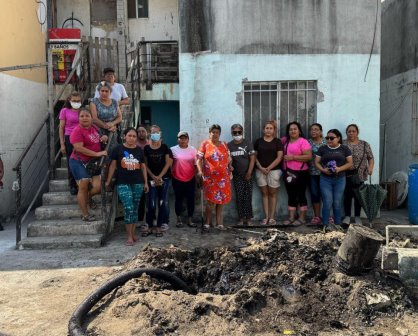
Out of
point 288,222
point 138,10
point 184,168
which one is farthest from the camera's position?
point 138,10

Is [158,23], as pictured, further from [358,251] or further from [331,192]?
[358,251]

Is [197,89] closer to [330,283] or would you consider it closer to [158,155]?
[158,155]

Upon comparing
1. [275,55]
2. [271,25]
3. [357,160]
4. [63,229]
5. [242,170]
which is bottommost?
[63,229]

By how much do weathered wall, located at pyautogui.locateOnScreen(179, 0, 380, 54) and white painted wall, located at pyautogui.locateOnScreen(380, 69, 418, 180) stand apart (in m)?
2.76

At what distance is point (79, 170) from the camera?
21.3 ft

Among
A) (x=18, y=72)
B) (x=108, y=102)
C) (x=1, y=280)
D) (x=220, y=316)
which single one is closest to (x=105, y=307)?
(x=220, y=316)

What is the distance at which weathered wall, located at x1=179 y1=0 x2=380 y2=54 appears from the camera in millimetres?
7703

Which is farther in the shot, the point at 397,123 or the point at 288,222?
the point at 397,123

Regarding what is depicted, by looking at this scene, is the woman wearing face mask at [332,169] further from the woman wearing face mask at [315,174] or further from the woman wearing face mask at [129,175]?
the woman wearing face mask at [129,175]

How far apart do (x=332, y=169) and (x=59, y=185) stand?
4.75 m

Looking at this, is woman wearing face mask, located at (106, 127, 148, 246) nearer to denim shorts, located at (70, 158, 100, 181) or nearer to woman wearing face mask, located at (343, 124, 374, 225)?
denim shorts, located at (70, 158, 100, 181)

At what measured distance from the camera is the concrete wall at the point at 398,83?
9.58 m

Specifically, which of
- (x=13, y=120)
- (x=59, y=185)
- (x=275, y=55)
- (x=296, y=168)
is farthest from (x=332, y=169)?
(x=13, y=120)

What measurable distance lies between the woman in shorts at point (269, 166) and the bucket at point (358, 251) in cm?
294
